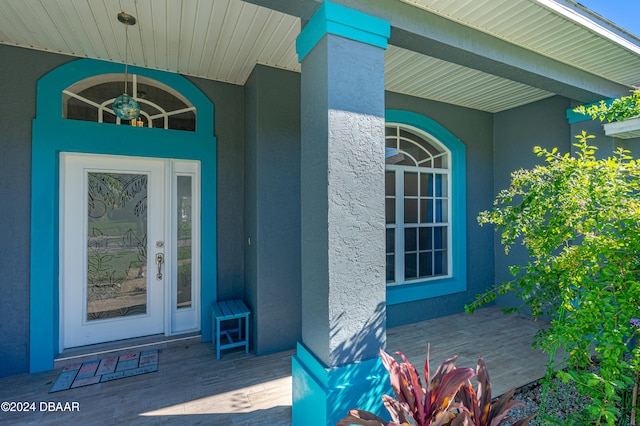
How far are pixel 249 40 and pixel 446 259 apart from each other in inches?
161

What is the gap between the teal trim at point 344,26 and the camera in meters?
1.94

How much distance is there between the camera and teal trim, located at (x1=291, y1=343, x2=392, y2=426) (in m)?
1.83

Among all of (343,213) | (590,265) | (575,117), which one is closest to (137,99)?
(343,213)

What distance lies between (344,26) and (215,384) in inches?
124

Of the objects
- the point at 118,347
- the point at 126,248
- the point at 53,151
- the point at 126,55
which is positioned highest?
the point at 126,55

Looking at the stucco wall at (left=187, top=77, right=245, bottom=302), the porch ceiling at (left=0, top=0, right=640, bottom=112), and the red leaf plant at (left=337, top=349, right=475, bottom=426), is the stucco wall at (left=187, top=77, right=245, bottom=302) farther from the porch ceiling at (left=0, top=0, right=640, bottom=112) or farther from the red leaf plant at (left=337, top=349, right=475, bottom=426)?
the red leaf plant at (left=337, top=349, right=475, bottom=426)

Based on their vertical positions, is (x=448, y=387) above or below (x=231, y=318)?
above

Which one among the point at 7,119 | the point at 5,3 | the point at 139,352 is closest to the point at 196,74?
the point at 5,3

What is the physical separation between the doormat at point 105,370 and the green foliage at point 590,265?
3.46 metres

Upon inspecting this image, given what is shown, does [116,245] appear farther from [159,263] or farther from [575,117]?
[575,117]

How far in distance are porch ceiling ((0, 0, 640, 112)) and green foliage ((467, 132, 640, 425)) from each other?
4.22 feet

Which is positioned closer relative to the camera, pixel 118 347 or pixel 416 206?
pixel 118 347

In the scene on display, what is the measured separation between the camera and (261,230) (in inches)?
135

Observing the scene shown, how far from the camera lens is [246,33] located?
9.45 ft
